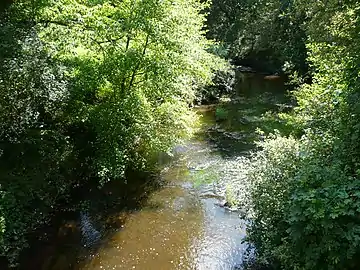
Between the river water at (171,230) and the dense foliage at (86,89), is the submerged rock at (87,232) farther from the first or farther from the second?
the dense foliage at (86,89)

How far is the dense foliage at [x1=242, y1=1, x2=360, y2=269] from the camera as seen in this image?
479cm

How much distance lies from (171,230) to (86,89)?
13.5ft

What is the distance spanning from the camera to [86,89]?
9750 millimetres

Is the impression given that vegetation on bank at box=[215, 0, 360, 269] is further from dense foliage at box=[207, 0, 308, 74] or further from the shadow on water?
dense foliage at box=[207, 0, 308, 74]

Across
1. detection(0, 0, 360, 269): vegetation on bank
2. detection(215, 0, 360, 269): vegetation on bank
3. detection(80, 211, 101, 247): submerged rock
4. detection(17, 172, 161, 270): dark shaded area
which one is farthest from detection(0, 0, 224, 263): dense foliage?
detection(215, 0, 360, 269): vegetation on bank

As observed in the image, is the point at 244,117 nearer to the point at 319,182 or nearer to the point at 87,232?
the point at 87,232

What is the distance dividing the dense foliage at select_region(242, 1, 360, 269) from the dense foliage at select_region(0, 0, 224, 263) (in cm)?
373

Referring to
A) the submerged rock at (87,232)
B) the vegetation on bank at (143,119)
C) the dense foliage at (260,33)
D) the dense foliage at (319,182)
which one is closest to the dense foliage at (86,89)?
the vegetation on bank at (143,119)

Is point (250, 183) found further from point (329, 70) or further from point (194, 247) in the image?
point (329, 70)

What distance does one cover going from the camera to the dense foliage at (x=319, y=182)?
479 centimetres

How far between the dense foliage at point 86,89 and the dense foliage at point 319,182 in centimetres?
373

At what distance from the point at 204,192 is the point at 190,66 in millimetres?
3523

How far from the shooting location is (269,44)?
3089cm

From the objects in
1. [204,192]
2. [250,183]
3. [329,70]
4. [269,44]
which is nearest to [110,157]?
[204,192]
